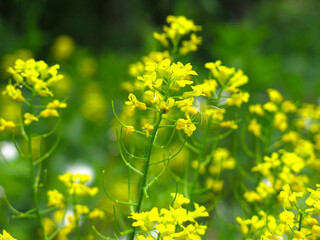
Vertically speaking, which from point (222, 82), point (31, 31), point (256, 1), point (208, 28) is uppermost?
point (256, 1)

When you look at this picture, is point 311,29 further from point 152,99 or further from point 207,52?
point 152,99

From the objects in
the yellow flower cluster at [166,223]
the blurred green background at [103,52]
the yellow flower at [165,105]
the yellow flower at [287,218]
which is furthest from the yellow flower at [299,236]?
the blurred green background at [103,52]

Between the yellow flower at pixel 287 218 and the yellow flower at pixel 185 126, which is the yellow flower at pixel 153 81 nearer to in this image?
the yellow flower at pixel 185 126

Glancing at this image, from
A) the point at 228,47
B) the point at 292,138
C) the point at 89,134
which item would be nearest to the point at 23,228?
the point at 89,134

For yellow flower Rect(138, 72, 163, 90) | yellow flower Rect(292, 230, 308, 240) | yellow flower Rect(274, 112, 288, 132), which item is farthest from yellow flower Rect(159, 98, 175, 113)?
yellow flower Rect(274, 112, 288, 132)

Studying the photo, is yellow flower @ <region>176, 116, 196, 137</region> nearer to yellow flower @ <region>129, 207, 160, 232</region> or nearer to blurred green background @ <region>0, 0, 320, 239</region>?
yellow flower @ <region>129, 207, 160, 232</region>

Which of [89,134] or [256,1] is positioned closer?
[89,134]

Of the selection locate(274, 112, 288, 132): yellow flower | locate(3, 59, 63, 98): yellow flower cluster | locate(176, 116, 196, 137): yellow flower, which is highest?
locate(274, 112, 288, 132): yellow flower

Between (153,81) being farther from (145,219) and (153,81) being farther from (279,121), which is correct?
(279,121)
